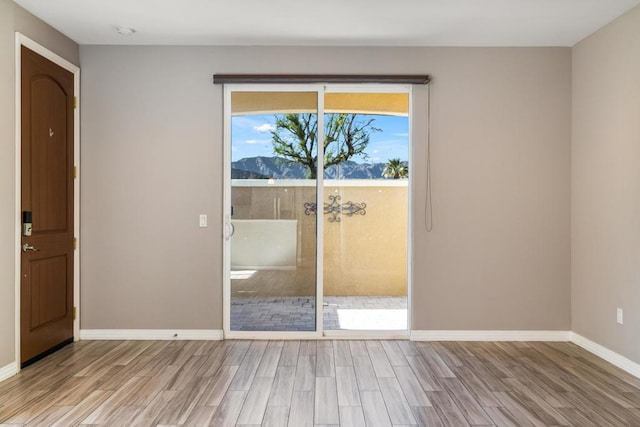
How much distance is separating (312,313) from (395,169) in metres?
1.56

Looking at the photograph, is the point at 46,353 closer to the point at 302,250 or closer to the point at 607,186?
the point at 302,250

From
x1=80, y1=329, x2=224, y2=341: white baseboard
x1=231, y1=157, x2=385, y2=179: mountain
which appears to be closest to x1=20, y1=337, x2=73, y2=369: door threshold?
x1=80, y1=329, x2=224, y2=341: white baseboard

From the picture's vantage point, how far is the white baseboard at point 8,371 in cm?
327

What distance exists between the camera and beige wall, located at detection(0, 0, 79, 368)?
326 cm

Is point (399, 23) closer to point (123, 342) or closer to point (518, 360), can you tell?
point (518, 360)

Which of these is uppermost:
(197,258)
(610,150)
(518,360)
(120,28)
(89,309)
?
(120,28)

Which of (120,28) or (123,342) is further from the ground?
(120,28)

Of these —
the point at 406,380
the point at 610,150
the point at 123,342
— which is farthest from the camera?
the point at 123,342

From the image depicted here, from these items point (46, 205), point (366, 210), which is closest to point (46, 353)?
point (46, 205)

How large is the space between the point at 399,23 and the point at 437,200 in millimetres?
1572

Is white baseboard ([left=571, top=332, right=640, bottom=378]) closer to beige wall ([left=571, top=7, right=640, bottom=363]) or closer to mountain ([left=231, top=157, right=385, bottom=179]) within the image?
beige wall ([left=571, top=7, right=640, bottom=363])

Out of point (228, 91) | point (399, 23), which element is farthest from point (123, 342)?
point (399, 23)

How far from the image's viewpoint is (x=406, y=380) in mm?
3309

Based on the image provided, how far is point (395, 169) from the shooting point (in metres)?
4.42
